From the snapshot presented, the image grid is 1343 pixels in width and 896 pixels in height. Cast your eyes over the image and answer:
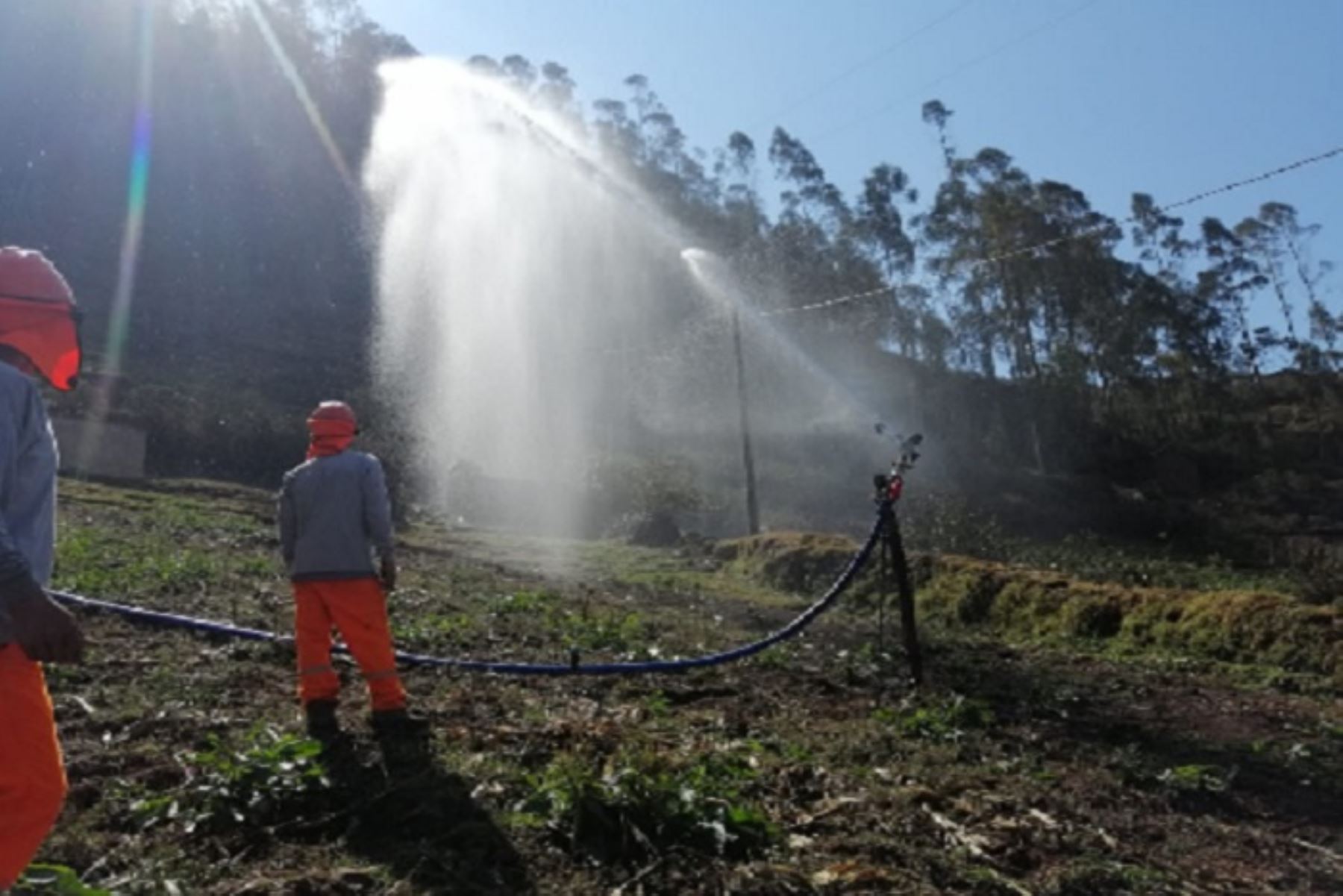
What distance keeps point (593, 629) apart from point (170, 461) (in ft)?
106

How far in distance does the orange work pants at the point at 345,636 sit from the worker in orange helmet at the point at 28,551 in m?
2.56

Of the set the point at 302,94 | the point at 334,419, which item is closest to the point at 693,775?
the point at 334,419

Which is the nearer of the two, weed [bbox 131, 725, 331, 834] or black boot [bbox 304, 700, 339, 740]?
weed [bbox 131, 725, 331, 834]

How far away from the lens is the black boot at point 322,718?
561cm

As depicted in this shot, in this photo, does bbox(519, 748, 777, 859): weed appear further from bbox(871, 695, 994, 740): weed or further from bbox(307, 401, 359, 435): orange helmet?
bbox(307, 401, 359, 435): orange helmet

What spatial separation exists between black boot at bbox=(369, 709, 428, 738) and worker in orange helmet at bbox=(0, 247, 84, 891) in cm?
257

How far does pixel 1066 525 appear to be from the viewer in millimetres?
48469

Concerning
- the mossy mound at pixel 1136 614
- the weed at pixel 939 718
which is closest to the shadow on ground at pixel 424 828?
the weed at pixel 939 718

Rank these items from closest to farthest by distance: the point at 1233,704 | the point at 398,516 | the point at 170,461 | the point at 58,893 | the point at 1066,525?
the point at 58,893, the point at 1233,704, the point at 398,516, the point at 170,461, the point at 1066,525

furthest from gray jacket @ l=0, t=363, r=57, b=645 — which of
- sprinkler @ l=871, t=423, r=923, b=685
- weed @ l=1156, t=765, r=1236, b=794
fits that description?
sprinkler @ l=871, t=423, r=923, b=685

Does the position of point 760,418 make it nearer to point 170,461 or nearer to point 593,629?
point 170,461

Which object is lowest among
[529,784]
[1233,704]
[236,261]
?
[1233,704]

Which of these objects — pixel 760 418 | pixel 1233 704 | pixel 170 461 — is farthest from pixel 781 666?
pixel 760 418

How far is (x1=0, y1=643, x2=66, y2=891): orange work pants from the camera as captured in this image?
2.95 meters
